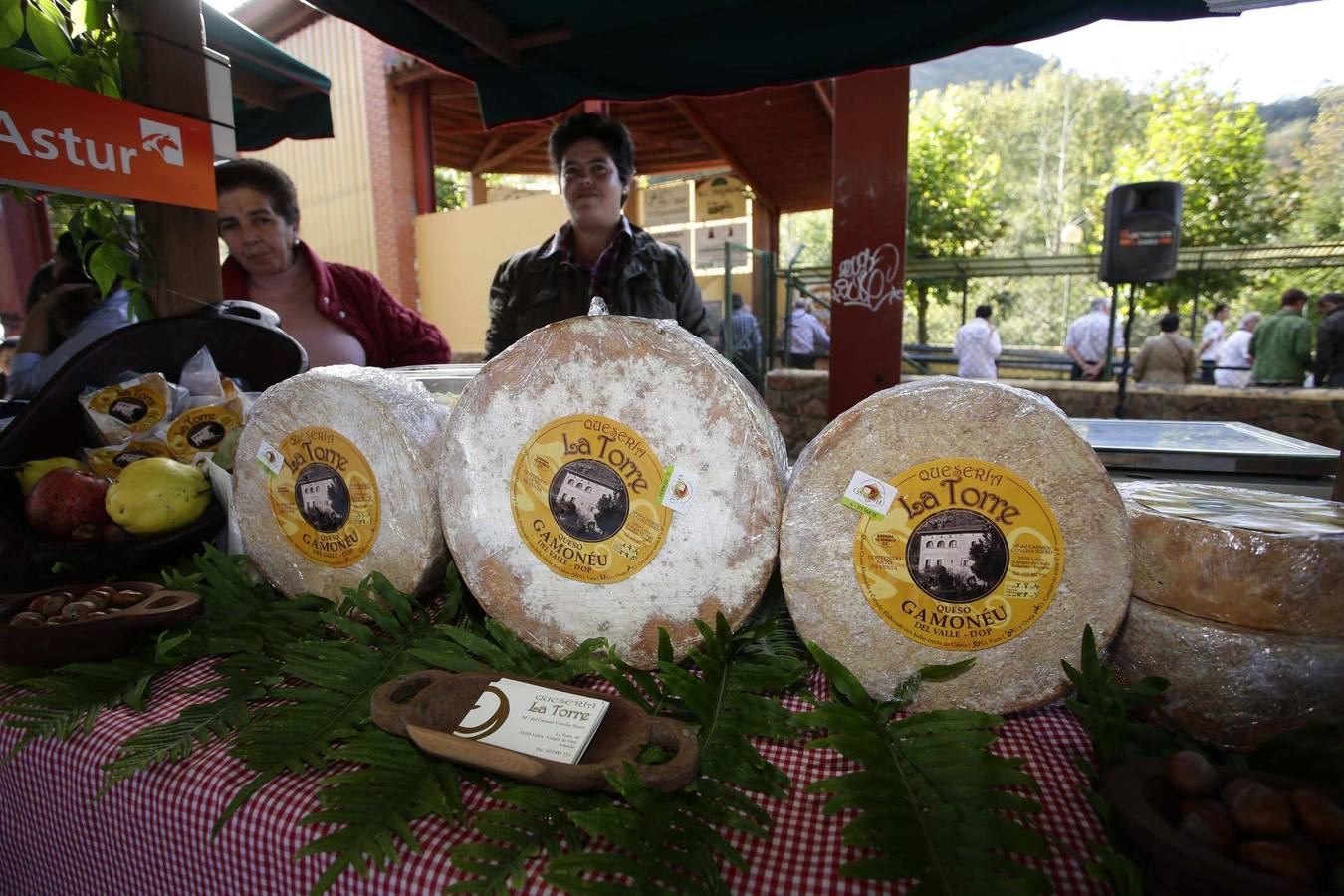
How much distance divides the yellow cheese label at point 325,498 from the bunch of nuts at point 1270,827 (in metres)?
1.45

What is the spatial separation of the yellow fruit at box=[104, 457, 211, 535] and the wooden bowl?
2.01 m

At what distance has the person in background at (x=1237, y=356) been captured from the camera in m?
10.6

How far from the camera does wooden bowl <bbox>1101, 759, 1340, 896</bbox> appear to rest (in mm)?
678

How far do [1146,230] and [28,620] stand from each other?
7783 millimetres

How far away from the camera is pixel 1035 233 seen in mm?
35781

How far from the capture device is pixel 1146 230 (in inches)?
242

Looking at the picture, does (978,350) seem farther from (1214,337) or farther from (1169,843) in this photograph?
(1169,843)

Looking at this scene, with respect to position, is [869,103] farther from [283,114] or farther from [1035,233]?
[1035,233]

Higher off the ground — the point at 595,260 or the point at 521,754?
the point at 595,260

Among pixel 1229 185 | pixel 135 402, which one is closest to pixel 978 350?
pixel 135 402

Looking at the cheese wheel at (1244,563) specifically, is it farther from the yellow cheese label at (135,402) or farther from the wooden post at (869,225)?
Answer: the wooden post at (869,225)

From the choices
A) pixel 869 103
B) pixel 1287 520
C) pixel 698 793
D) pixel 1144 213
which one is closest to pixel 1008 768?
pixel 698 793

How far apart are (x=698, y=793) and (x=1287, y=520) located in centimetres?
109

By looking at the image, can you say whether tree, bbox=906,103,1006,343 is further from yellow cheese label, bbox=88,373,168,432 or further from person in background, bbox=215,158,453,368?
yellow cheese label, bbox=88,373,168,432
